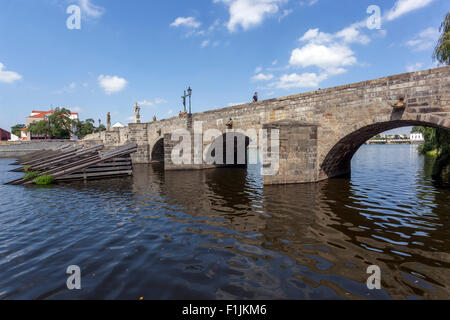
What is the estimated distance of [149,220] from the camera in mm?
6617

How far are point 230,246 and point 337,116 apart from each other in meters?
8.51

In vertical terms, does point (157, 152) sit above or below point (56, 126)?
below

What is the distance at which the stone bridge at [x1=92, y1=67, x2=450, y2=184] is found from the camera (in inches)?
310

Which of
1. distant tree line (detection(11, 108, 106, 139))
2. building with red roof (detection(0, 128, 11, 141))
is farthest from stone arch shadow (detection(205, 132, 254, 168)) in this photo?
building with red roof (detection(0, 128, 11, 141))

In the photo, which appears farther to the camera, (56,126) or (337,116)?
(56,126)

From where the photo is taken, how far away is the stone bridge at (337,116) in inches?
310

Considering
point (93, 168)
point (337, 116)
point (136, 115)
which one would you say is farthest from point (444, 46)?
point (136, 115)

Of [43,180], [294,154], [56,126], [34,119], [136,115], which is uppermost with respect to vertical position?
[34,119]

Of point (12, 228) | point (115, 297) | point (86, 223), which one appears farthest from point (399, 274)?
point (12, 228)

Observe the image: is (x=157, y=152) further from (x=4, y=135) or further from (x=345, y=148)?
(x=4, y=135)

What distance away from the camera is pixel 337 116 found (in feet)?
34.1

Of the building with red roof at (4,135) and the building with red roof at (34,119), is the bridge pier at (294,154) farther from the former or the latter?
the building with red roof at (4,135)

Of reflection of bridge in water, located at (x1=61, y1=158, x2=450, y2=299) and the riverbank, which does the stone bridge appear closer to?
reflection of bridge in water, located at (x1=61, y1=158, x2=450, y2=299)

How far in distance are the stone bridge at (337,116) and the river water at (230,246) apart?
2598 millimetres
